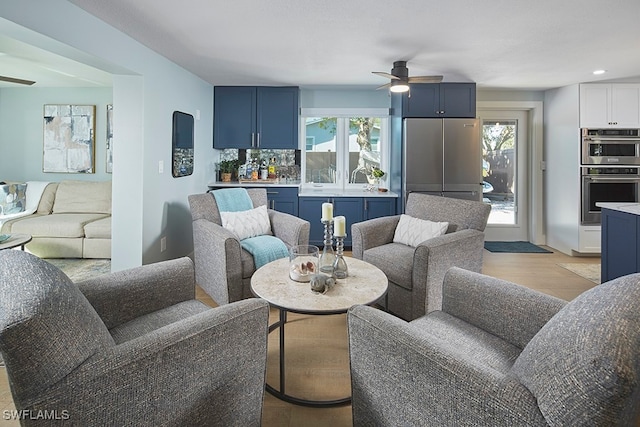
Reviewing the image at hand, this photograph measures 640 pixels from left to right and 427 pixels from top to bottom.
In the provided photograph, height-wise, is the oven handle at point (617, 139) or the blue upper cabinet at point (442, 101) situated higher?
the blue upper cabinet at point (442, 101)

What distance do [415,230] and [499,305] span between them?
149 cm

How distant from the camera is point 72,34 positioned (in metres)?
2.29

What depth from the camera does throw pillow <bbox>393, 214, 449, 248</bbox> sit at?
9.54 feet

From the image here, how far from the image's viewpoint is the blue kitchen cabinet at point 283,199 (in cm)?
479

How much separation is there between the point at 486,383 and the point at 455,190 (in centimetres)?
383

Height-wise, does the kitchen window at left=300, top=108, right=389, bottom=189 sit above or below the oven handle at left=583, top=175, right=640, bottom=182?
above

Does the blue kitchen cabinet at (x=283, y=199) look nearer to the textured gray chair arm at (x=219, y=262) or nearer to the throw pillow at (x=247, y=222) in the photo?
the throw pillow at (x=247, y=222)

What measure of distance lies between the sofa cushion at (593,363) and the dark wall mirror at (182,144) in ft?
11.7

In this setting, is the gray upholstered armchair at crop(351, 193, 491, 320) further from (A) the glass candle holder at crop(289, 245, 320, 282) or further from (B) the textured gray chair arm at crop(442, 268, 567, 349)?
(A) the glass candle holder at crop(289, 245, 320, 282)

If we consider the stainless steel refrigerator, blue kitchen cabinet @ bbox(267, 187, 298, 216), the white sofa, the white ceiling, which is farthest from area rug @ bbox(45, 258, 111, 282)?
the stainless steel refrigerator

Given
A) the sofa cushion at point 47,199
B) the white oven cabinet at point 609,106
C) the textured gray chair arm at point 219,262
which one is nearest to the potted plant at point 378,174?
the white oven cabinet at point 609,106

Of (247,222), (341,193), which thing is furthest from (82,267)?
(341,193)

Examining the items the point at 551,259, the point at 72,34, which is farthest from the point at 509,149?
the point at 72,34

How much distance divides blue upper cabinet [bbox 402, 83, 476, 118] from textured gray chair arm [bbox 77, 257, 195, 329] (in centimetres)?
358
